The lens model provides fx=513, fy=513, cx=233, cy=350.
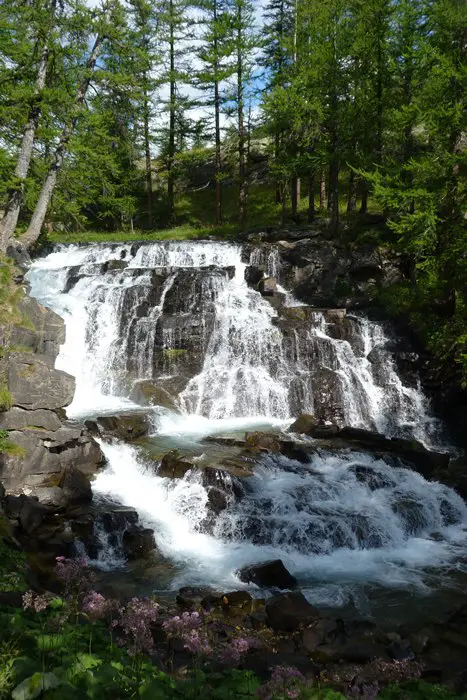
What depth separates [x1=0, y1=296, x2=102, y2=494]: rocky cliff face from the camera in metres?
11.4

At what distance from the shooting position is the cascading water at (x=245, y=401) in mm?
10594

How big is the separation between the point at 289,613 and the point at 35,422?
24.7ft

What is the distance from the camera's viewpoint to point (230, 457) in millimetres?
12867

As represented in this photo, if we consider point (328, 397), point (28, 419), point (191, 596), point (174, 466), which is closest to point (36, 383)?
point (28, 419)

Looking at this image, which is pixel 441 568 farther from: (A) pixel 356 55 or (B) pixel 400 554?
(A) pixel 356 55

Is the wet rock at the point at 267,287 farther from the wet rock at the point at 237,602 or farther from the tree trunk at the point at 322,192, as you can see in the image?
the wet rock at the point at 237,602

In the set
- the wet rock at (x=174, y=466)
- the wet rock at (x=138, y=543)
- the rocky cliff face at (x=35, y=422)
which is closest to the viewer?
the wet rock at (x=138, y=543)

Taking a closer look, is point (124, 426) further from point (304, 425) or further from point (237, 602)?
point (237, 602)

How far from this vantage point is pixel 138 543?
10.1 metres

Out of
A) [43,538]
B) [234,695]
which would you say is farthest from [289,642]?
[43,538]

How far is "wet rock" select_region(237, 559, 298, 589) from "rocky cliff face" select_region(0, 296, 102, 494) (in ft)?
16.1

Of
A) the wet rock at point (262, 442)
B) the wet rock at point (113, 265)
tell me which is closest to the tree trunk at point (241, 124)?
the wet rock at point (113, 265)

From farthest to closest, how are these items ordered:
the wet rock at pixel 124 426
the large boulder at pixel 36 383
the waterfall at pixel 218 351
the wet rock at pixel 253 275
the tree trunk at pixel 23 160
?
the wet rock at pixel 253 275 < the waterfall at pixel 218 351 < the tree trunk at pixel 23 160 < the wet rock at pixel 124 426 < the large boulder at pixel 36 383

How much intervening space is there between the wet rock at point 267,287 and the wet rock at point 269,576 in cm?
1405
